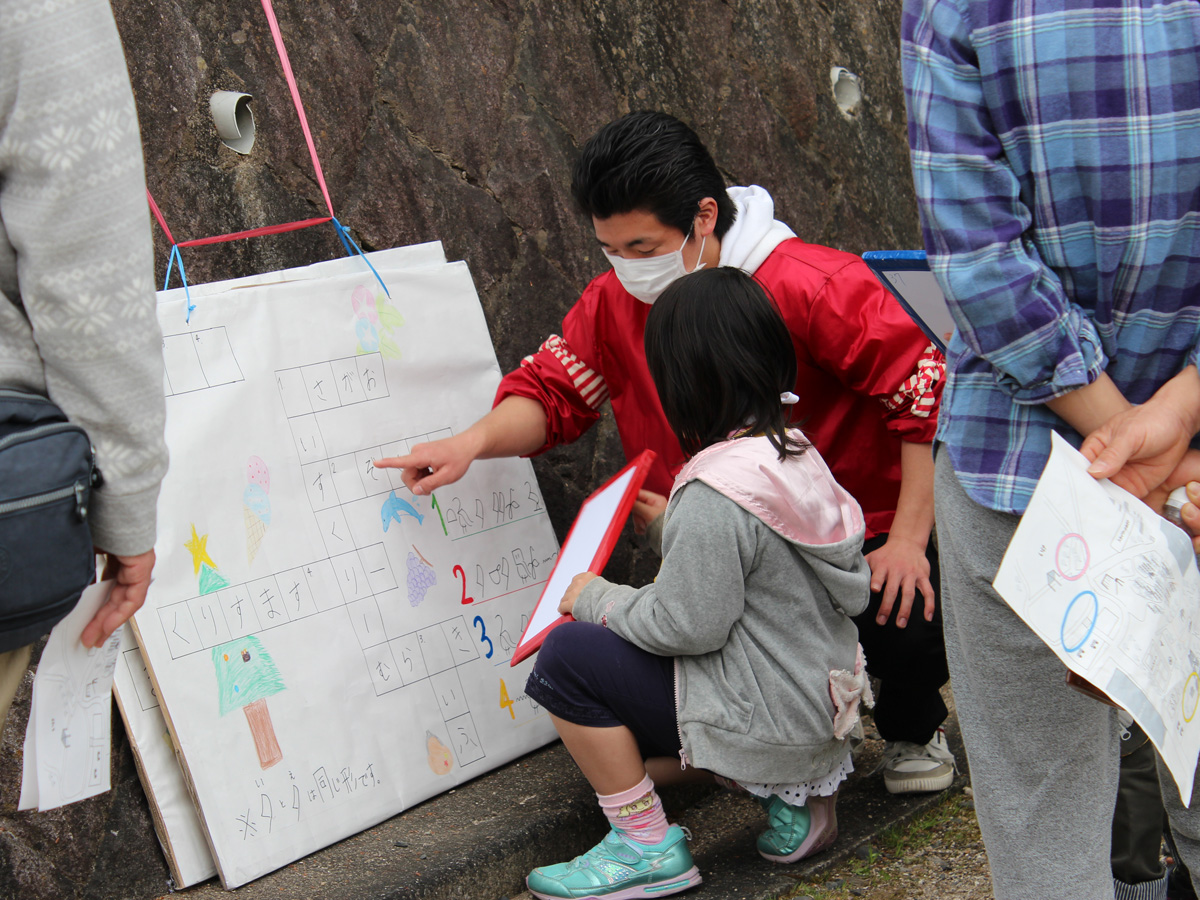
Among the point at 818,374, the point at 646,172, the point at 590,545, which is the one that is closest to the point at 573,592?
the point at 590,545

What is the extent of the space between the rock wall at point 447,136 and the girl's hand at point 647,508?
537mm

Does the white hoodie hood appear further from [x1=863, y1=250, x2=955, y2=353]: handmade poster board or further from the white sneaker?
the white sneaker

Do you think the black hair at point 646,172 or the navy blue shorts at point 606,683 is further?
the black hair at point 646,172

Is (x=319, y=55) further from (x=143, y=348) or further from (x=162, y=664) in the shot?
(x=143, y=348)

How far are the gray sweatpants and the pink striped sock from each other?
73 cm

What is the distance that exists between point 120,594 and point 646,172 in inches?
53.2

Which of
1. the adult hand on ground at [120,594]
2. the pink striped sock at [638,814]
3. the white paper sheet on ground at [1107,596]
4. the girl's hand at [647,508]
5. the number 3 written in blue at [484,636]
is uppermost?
the adult hand on ground at [120,594]

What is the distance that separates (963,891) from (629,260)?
1419 mm

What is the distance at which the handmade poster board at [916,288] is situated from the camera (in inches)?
70.9

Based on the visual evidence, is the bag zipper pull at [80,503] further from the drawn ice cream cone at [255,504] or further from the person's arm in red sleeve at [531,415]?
the person's arm in red sleeve at [531,415]

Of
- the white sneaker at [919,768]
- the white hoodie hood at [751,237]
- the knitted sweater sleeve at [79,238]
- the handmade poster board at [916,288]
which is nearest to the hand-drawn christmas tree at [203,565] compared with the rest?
the knitted sweater sleeve at [79,238]

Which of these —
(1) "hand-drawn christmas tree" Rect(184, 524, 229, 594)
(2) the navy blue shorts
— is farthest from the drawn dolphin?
(2) the navy blue shorts

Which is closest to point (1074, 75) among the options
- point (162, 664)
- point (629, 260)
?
point (629, 260)

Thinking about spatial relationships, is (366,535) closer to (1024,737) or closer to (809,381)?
(809,381)
